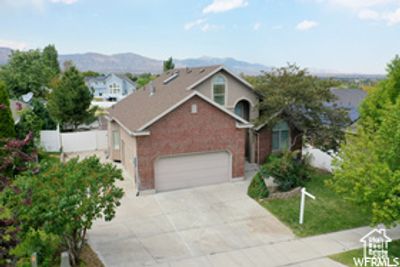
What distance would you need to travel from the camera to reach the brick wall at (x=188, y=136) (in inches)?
610

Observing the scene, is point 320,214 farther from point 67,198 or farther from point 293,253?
point 67,198

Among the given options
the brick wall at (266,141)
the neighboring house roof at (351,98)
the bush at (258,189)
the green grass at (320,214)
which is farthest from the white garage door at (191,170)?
the neighboring house roof at (351,98)

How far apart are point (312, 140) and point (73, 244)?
13.7 m

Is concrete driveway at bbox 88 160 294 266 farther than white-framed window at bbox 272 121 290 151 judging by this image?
No

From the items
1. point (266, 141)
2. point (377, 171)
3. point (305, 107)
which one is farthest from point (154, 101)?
point (377, 171)

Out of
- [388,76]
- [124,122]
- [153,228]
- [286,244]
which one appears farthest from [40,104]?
[388,76]

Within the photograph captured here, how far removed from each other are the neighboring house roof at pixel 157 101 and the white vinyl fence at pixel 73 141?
134 inches

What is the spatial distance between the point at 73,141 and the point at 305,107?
1663cm

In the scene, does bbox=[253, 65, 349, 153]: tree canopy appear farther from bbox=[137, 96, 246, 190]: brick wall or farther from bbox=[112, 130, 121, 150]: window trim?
bbox=[112, 130, 121, 150]: window trim

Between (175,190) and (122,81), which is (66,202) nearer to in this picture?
(175,190)

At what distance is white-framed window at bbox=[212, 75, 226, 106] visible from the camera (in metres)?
19.1

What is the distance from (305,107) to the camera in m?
17.9

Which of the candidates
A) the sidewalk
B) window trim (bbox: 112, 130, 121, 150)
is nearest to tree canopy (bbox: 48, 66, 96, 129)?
window trim (bbox: 112, 130, 121, 150)

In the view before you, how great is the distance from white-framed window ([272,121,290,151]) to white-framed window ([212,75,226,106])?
3.83 meters
